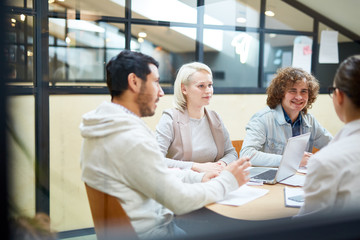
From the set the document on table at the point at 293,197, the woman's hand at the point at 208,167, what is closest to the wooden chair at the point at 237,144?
the woman's hand at the point at 208,167

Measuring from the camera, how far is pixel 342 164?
115 cm

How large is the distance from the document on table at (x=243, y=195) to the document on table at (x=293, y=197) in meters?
0.10

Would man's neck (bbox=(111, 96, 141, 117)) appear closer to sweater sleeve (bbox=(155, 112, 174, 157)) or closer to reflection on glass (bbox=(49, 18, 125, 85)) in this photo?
reflection on glass (bbox=(49, 18, 125, 85))

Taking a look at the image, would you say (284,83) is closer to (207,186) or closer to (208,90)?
(208,90)

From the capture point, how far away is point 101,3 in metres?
2.16

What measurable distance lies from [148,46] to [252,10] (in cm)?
172

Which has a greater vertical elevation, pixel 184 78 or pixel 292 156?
pixel 184 78

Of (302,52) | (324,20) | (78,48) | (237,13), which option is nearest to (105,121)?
(78,48)

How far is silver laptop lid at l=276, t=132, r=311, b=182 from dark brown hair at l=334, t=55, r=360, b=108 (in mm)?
539

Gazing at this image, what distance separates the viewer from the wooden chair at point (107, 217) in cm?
115

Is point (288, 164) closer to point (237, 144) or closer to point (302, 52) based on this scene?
point (237, 144)

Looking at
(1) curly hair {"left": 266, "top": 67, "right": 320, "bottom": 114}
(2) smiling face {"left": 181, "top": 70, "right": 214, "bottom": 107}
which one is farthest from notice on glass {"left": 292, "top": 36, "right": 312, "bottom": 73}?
(2) smiling face {"left": 181, "top": 70, "right": 214, "bottom": 107}

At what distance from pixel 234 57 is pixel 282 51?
0.51 metres

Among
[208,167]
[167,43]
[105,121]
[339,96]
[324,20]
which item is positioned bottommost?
[208,167]
